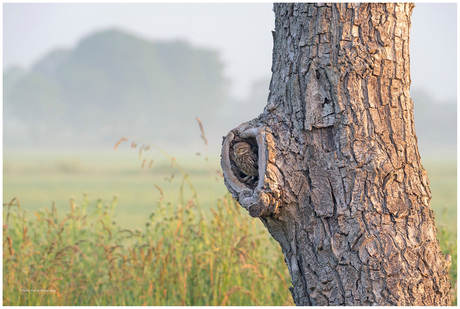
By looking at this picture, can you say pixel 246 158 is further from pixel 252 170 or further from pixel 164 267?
pixel 164 267

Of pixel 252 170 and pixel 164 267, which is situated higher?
pixel 252 170

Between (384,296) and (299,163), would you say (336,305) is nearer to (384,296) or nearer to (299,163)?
(384,296)

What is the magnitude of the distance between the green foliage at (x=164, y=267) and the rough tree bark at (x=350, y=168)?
1.11 m

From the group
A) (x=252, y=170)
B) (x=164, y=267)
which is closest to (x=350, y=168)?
(x=252, y=170)

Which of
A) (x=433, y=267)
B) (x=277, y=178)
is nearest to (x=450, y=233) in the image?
(x=433, y=267)

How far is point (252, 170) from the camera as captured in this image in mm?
1776

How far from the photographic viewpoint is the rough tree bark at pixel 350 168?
5.41ft

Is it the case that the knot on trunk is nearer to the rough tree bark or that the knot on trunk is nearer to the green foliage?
the rough tree bark

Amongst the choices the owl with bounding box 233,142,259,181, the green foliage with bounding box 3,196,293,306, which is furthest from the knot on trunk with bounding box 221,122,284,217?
the green foliage with bounding box 3,196,293,306

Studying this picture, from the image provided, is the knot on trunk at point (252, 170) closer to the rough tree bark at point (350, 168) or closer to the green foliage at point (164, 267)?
the rough tree bark at point (350, 168)

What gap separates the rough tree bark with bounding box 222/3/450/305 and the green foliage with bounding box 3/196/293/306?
3.64ft

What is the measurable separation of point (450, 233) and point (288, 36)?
264 cm

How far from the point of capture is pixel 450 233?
3.55 m

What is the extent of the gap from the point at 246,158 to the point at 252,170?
6cm
